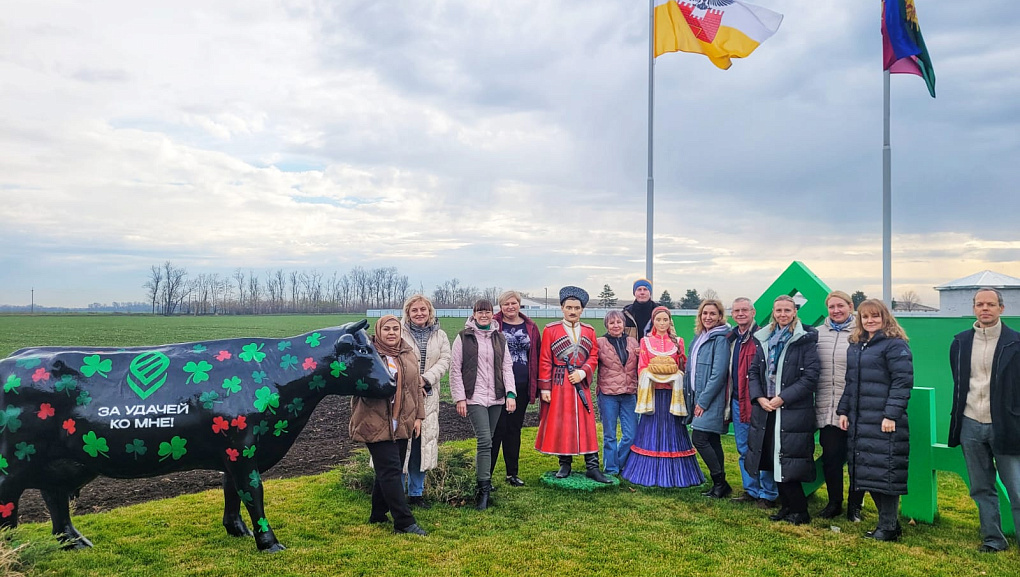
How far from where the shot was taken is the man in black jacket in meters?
5.14

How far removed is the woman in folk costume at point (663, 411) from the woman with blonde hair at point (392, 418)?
2744mm

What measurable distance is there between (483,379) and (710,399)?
2373 mm

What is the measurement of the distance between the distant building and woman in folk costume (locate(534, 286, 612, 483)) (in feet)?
24.3

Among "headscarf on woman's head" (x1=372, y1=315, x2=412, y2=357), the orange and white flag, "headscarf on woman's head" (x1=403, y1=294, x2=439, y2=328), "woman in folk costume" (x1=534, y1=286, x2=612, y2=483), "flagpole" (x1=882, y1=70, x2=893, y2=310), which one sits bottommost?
"woman in folk costume" (x1=534, y1=286, x2=612, y2=483)

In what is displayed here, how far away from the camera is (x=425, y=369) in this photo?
6.27 m

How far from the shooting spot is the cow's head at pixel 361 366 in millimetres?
5316

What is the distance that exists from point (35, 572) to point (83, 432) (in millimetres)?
1088

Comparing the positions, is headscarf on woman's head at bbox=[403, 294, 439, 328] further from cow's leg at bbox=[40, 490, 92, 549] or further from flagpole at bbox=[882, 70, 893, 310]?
flagpole at bbox=[882, 70, 893, 310]

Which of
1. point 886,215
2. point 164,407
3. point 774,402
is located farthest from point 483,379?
point 886,215

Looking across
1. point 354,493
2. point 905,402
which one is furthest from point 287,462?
point 905,402

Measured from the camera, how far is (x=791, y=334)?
6.01 m

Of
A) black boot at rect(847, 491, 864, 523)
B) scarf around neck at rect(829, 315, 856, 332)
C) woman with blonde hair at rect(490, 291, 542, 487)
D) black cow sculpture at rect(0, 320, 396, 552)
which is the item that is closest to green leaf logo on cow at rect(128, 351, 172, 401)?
black cow sculpture at rect(0, 320, 396, 552)

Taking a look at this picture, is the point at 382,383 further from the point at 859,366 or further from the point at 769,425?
the point at 859,366

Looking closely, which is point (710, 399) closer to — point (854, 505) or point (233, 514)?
point (854, 505)
